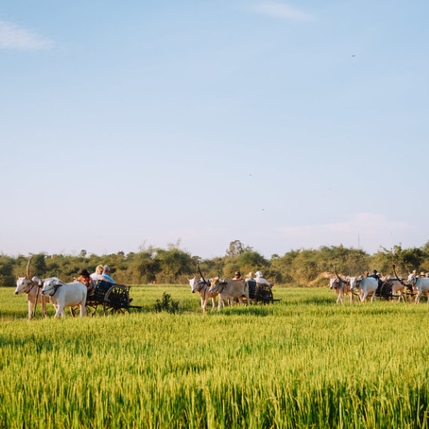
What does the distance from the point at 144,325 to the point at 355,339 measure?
380cm

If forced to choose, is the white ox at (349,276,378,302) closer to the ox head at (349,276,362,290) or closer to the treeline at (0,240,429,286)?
the ox head at (349,276,362,290)

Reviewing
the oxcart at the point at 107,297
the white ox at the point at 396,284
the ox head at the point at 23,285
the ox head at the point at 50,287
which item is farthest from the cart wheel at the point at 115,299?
the white ox at the point at 396,284

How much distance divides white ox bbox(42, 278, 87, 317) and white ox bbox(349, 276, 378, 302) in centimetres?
1074

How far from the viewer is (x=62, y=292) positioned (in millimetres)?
12469

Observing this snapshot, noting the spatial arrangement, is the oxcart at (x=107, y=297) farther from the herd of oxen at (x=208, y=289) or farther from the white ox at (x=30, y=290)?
the white ox at (x=30, y=290)

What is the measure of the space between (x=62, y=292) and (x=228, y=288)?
5.06 metres

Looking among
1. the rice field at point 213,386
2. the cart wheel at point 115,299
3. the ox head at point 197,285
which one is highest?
the ox head at point 197,285

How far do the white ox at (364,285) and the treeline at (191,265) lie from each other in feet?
74.5

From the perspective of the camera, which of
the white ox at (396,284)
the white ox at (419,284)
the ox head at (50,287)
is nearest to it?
the ox head at (50,287)

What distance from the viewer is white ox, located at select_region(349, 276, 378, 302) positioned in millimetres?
20438

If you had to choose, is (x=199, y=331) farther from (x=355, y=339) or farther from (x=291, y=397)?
(x=291, y=397)

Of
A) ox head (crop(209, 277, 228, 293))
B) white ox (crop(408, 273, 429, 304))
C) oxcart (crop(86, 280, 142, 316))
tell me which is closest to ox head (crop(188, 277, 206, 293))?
ox head (crop(209, 277, 228, 293))

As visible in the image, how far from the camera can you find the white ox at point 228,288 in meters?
15.6

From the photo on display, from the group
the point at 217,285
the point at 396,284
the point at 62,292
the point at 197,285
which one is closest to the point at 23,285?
the point at 62,292
